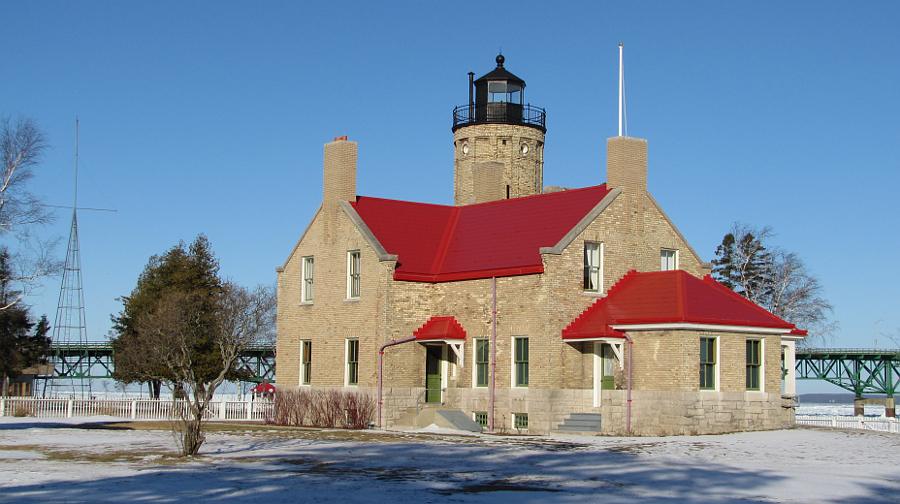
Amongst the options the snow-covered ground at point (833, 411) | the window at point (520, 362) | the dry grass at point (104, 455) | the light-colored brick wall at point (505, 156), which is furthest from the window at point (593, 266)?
the snow-covered ground at point (833, 411)

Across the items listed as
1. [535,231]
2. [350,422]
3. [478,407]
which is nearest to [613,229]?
[535,231]

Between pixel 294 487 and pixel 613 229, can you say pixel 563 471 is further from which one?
pixel 613 229

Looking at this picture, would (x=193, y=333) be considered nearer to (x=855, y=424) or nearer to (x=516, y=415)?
(x=516, y=415)

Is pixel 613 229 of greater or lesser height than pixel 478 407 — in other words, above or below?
above

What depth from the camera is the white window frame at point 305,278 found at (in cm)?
4466

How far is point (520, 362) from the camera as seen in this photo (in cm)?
3838

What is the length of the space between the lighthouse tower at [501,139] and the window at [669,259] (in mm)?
15302

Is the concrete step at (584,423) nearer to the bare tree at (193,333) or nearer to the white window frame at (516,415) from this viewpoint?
the white window frame at (516,415)

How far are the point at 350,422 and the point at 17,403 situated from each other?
46.2 ft

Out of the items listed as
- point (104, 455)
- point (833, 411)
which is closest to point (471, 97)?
point (104, 455)

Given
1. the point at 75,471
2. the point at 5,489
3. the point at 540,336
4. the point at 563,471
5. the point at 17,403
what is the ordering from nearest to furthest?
the point at 5,489 < the point at 75,471 < the point at 563,471 < the point at 540,336 < the point at 17,403

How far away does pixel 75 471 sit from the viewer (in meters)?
21.7

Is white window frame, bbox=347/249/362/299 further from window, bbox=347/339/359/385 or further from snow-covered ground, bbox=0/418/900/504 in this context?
snow-covered ground, bbox=0/418/900/504

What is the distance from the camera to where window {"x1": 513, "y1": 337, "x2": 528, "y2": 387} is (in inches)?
1503
